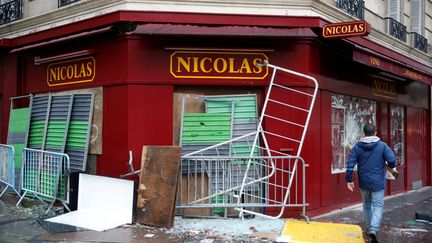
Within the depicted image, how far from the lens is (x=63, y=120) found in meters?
9.09

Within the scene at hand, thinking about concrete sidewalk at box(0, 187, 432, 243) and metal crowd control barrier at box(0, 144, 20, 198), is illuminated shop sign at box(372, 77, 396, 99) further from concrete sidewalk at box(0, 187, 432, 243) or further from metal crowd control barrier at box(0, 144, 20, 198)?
metal crowd control barrier at box(0, 144, 20, 198)

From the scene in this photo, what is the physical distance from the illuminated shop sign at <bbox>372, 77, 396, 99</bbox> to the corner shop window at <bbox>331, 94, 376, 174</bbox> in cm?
42

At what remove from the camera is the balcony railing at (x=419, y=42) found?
1385 cm

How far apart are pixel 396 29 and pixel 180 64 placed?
6891mm

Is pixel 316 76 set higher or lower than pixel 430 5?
lower

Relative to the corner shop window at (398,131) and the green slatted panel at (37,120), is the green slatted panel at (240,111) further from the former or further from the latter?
the corner shop window at (398,131)

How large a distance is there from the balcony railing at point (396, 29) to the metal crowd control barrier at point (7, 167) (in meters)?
9.10

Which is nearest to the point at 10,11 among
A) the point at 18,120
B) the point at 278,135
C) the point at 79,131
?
the point at 18,120

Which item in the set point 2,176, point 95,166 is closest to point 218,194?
point 95,166

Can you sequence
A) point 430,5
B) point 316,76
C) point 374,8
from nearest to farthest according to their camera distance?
point 316,76, point 374,8, point 430,5

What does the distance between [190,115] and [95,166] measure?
79.3 inches

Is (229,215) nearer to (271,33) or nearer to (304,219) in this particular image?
(304,219)

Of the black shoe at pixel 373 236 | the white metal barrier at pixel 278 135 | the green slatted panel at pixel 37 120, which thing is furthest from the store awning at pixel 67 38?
the black shoe at pixel 373 236

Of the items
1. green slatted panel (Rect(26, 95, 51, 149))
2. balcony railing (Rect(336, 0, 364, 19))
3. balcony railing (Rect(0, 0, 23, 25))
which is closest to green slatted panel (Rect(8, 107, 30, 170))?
green slatted panel (Rect(26, 95, 51, 149))
